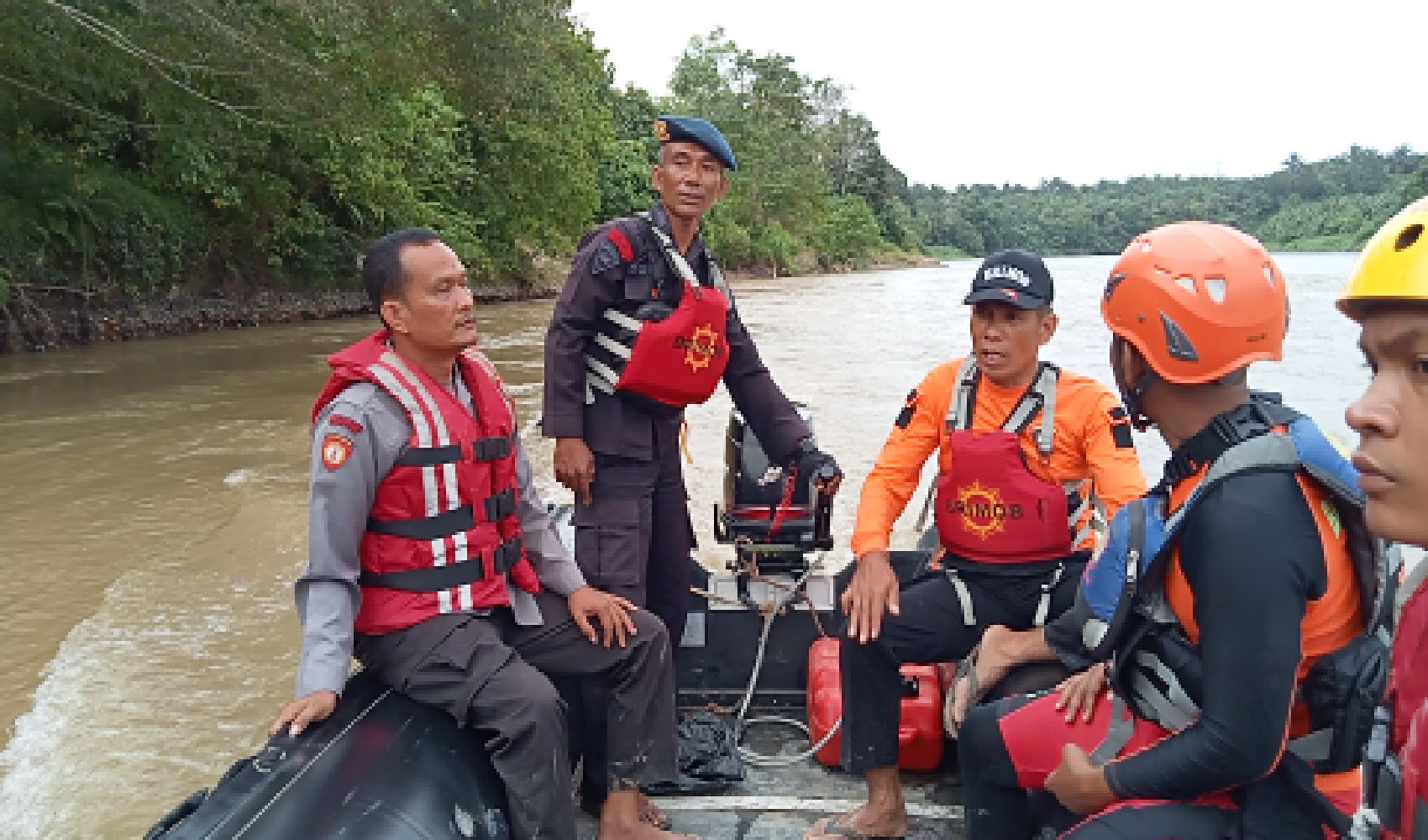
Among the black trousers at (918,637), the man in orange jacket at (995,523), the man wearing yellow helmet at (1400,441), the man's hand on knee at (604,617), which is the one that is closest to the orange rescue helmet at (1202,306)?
the man wearing yellow helmet at (1400,441)

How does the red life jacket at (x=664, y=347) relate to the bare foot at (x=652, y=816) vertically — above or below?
above

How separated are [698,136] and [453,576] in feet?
4.25

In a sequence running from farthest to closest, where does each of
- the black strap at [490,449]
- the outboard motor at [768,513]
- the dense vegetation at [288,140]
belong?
the dense vegetation at [288,140]
the outboard motor at [768,513]
the black strap at [490,449]

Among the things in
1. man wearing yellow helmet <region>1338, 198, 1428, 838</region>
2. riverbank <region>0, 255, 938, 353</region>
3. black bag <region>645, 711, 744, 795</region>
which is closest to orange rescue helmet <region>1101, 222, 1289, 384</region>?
man wearing yellow helmet <region>1338, 198, 1428, 838</region>

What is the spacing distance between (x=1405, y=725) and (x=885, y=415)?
9316 millimetres

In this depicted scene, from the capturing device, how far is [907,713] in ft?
8.62

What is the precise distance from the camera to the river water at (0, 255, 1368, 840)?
3.55 metres

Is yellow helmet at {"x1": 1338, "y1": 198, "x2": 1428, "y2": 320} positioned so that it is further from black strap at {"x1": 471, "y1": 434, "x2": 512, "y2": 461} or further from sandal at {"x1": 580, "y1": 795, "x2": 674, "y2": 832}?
sandal at {"x1": 580, "y1": 795, "x2": 674, "y2": 832}

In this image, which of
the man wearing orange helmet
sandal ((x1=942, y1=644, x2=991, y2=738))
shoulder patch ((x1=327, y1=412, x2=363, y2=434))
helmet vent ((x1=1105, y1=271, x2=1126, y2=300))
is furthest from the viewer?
sandal ((x1=942, y1=644, x2=991, y2=738))

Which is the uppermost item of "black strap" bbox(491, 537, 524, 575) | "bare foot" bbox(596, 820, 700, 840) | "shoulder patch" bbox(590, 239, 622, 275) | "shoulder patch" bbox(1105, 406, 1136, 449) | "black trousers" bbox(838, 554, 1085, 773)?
"shoulder patch" bbox(590, 239, 622, 275)

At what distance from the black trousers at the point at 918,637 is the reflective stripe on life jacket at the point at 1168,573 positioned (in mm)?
637

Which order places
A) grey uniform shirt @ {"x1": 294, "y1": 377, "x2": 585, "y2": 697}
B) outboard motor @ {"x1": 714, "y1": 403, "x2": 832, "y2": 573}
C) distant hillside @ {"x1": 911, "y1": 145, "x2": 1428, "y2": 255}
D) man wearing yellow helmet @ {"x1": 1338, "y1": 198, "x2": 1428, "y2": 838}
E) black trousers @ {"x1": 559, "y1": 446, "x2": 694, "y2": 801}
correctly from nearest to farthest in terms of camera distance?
man wearing yellow helmet @ {"x1": 1338, "y1": 198, "x2": 1428, "y2": 838} → grey uniform shirt @ {"x1": 294, "y1": 377, "x2": 585, "y2": 697} → black trousers @ {"x1": 559, "y1": 446, "x2": 694, "y2": 801} → outboard motor @ {"x1": 714, "y1": 403, "x2": 832, "y2": 573} → distant hillside @ {"x1": 911, "y1": 145, "x2": 1428, "y2": 255}

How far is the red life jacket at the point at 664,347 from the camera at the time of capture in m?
2.65

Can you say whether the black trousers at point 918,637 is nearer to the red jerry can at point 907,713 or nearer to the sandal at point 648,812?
the red jerry can at point 907,713
